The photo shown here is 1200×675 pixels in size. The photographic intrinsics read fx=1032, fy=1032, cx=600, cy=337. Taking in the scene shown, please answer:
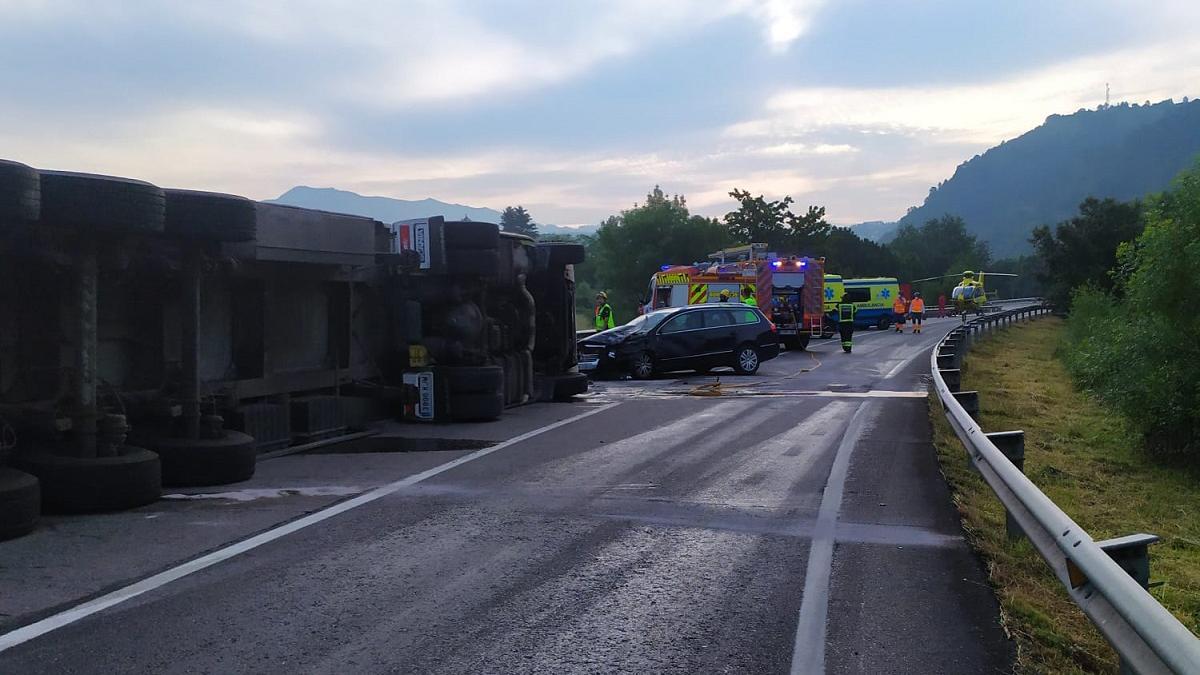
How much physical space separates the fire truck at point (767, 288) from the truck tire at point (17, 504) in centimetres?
2597

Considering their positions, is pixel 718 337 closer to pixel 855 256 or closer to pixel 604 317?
pixel 604 317

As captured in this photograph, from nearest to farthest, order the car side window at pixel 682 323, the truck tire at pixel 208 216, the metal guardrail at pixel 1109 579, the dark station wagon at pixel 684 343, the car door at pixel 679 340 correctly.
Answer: the metal guardrail at pixel 1109 579 → the truck tire at pixel 208 216 → the dark station wagon at pixel 684 343 → the car door at pixel 679 340 → the car side window at pixel 682 323

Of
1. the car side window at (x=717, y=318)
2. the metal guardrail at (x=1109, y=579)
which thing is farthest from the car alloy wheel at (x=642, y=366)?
the metal guardrail at (x=1109, y=579)

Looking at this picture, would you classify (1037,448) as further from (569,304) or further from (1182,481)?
(569,304)

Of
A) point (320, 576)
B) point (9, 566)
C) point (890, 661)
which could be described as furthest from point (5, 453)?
point (890, 661)

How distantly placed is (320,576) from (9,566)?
6.00 ft

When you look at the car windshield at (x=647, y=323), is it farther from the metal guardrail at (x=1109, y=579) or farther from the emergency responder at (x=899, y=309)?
the emergency responder at (x=899, y=309)

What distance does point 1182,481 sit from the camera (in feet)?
35.4

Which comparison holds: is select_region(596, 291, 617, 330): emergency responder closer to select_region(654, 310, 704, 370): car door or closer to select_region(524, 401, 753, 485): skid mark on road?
select_region(654, 310, 704, 370): car door

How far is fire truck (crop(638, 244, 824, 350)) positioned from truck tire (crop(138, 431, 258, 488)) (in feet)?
78.1

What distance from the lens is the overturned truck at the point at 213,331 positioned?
7410 millimetres

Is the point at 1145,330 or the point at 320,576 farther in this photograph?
the point at 1145,330

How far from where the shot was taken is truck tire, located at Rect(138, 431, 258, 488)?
8492 millimetres

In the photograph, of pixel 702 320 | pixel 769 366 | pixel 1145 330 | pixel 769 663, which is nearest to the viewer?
pixel 769 663
